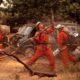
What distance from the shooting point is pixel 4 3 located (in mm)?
26156

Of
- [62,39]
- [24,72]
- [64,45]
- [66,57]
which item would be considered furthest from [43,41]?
[66,57]

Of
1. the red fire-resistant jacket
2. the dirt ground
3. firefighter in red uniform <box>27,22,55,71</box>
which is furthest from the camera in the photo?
the red fire-resistant jacket

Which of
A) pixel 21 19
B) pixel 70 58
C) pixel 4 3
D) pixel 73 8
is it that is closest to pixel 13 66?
pixel 70 58

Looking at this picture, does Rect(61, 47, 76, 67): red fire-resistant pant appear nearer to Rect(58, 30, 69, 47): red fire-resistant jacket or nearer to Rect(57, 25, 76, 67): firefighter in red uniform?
Rect(57, 25, 76, 67): firefighter in red uniform

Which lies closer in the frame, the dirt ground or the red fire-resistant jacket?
the dirt ground

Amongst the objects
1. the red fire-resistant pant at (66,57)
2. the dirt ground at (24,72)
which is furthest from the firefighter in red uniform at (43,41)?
the red fire-resistant pant at (66,57)

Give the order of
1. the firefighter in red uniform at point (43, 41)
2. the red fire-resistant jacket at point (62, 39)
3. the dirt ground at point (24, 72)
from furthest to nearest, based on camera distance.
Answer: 1. the red fire-resistant jacket at point (62, 39)
2. the firefighter in red uniform at point (43, 41)
3. the dirt ground at point (24, 72)

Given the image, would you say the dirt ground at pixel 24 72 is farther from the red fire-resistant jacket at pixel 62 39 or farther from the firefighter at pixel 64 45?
the red fire-resistant jacket at pixel 62 39

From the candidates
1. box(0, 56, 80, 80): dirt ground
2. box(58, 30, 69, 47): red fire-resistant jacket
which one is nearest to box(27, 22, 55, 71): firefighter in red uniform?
box(0, 56, 80, 80): dirt ground

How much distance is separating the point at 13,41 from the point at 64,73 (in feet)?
24.5

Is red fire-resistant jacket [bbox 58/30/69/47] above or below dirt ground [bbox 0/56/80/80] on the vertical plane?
above

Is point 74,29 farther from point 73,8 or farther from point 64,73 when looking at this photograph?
point 64,73

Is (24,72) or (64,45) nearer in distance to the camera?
(24,72)

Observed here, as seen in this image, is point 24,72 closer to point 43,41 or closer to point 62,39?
point 43,41
